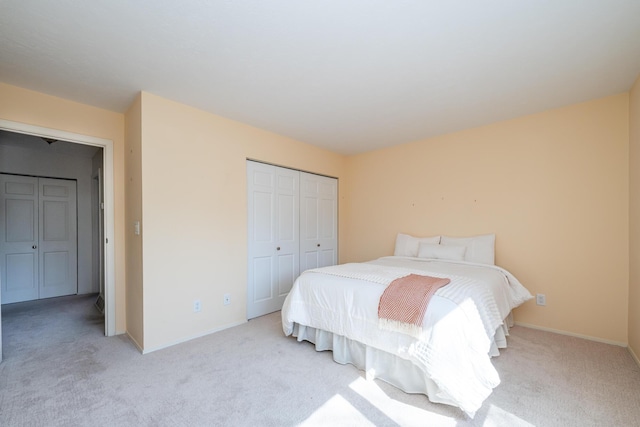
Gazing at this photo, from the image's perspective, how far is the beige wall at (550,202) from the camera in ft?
8.59

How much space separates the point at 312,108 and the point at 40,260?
478 centimetres

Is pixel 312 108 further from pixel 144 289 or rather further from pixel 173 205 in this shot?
pixel 144 289

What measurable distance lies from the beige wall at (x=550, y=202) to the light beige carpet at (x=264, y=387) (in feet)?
1.45

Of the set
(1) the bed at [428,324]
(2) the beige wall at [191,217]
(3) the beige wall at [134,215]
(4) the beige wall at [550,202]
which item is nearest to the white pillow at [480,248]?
(1) the bed at [428,324]

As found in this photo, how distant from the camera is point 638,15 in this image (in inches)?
62.9

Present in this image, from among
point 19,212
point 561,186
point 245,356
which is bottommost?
point 245,356

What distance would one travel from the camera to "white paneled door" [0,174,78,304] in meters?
4.05

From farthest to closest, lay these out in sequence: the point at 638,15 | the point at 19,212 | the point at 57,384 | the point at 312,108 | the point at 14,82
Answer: the point at 19,212 < the point at 312,108 < the point at 14,82 < the point at 57,384 < the point at 638,15

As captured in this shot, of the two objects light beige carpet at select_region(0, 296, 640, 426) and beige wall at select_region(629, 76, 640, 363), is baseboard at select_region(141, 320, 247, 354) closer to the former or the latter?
light beige carpet at select_region(0, 296, 640, 426)

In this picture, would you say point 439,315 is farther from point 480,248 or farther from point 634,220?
point 634,220

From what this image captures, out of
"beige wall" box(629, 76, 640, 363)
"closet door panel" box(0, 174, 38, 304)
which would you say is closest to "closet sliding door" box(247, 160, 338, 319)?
"beige wall" box(629, 76, 640, 363)

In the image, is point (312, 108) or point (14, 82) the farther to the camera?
point (312, 108)

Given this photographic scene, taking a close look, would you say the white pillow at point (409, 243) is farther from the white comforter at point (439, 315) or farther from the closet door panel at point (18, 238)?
the closet door panel at point (18, 238)

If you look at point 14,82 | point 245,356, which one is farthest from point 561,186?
point 14,82
